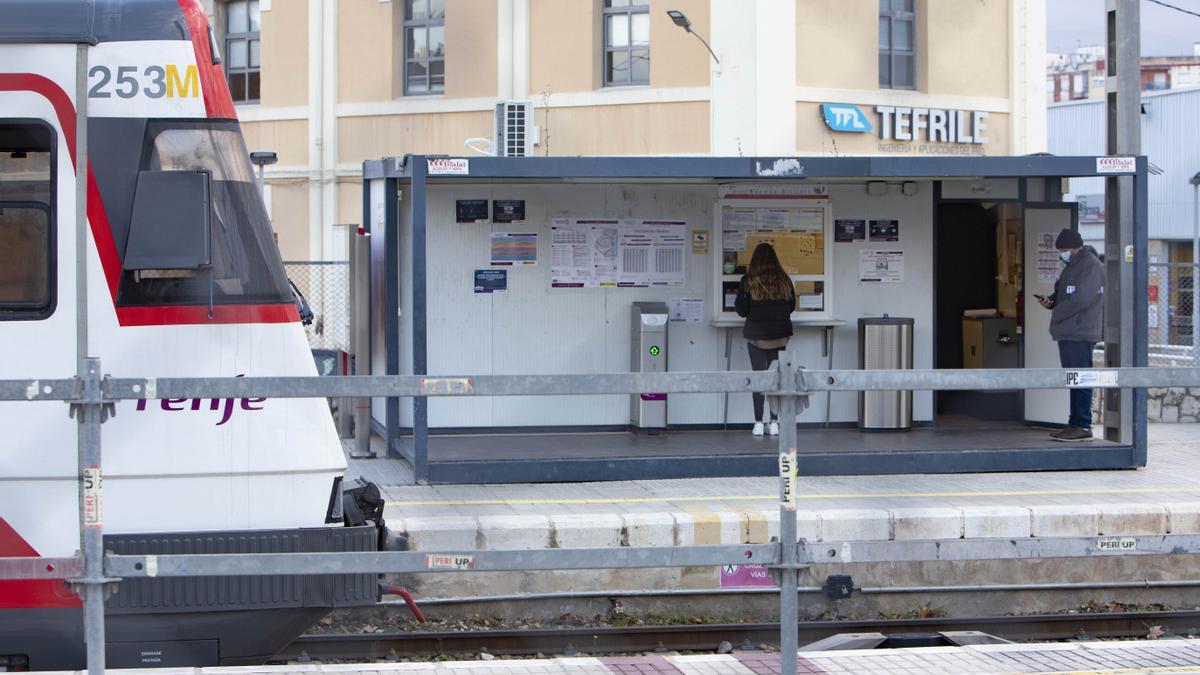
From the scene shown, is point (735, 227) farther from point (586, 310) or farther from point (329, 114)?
point (329, 114)

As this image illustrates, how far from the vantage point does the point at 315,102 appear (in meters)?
23.5

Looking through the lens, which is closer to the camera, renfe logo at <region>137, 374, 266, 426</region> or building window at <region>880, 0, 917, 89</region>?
renfe logo at <region>137, 374, 266, 426</region>

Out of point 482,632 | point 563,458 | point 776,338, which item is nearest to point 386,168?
point 563,458

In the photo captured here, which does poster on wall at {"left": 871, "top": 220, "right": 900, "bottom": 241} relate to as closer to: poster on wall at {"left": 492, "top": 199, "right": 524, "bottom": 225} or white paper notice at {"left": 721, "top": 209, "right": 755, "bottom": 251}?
white paper notice at {"left": 721, "top": 209, "right": 755, "bottom": 251}

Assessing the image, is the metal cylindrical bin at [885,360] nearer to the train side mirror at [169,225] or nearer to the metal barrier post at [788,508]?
the metal barrier post at [788,508]

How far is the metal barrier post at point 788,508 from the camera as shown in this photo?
479 centimetres

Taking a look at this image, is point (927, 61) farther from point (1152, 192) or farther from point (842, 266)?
point (1152, 192)

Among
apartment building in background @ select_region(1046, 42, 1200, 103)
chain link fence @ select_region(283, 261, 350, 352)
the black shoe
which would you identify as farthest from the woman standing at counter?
apartment building in background @ select_region(1046, 42, 1200, 103)

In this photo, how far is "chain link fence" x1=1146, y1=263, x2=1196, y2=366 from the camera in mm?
17172

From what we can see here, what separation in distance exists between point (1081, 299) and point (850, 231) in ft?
7.01

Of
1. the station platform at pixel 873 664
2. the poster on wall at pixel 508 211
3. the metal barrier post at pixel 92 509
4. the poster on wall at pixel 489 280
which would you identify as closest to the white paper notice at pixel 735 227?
the poster on wall at pixel 508 211

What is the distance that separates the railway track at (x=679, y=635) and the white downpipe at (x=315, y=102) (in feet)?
53.1

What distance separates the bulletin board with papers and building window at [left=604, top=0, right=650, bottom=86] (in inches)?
341

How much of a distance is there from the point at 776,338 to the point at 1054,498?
289 cm
